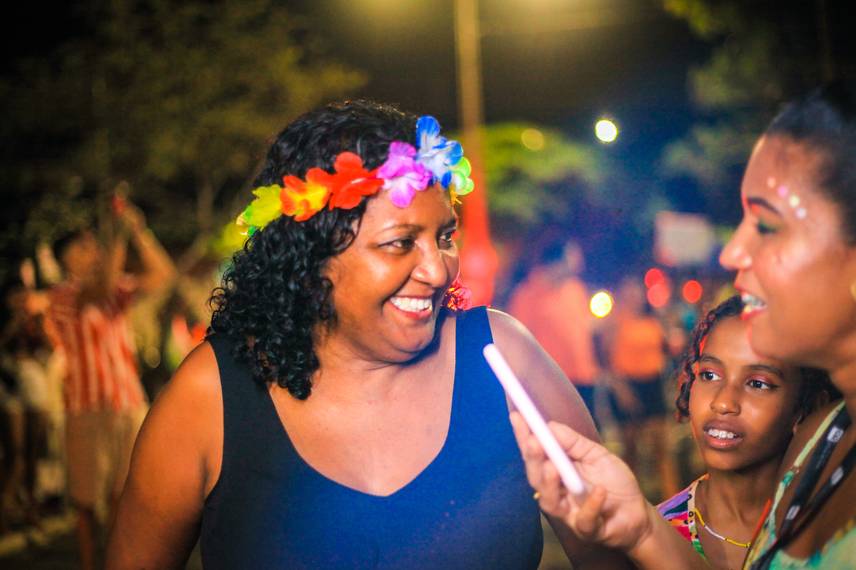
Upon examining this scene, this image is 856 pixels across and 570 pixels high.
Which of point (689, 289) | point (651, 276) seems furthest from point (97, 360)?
point (689, 289)

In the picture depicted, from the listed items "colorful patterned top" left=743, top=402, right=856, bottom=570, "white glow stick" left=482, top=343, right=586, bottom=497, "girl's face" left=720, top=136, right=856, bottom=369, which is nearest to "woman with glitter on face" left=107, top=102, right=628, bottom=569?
"colorful patterned top" left=743, top=402, right=856, bottom=570

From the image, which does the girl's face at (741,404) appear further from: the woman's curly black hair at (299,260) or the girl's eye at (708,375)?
the woman's curly black hair at (299,260)

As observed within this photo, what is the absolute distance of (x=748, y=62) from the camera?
949 centimetres

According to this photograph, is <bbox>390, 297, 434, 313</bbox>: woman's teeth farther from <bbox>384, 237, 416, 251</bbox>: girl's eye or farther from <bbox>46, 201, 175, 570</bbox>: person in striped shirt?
<bbox>46, 201, 175, 570</bbox>: person in striped shirt

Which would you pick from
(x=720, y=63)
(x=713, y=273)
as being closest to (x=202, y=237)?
(x=720, y=63)

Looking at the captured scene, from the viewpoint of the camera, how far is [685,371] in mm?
2719

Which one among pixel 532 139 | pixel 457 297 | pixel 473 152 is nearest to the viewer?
pixel 457 297

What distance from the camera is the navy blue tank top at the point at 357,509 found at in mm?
2279

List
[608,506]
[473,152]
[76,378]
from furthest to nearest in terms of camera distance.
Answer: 1. [473,152]
2. [76,378]
3. [608,506]

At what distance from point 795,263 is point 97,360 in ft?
20.1

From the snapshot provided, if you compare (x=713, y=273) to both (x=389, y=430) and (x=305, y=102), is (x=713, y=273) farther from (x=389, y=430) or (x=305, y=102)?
(x=305, y=102)

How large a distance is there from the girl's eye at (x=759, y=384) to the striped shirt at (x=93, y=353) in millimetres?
5514

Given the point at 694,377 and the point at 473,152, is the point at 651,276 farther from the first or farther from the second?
the point at 473,152

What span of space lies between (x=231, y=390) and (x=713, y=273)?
5.77 meters
